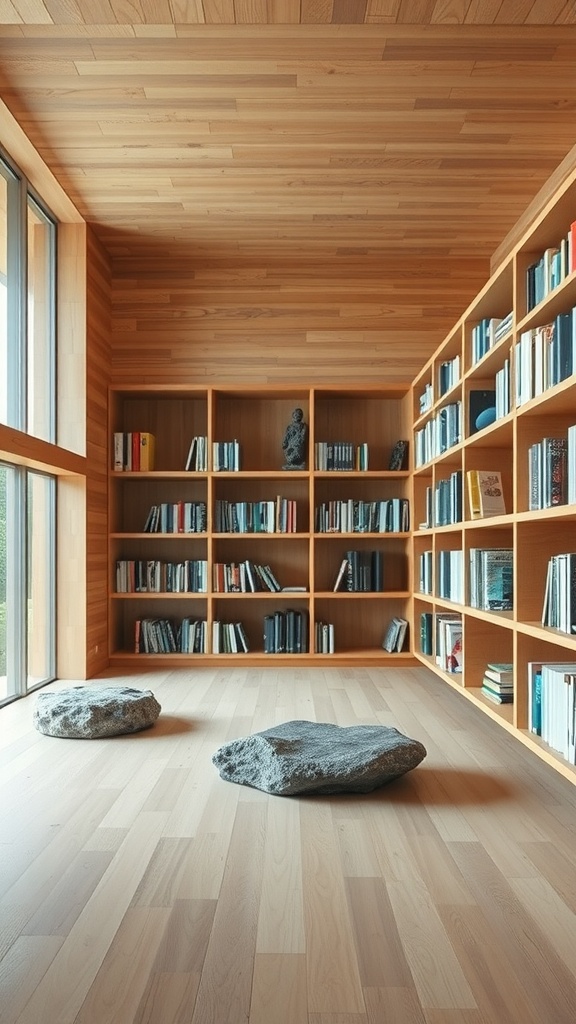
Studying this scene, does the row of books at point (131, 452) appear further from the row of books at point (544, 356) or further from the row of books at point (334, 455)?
the row of books at point (544, 356)

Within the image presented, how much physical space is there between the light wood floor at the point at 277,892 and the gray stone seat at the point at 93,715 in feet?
0.37

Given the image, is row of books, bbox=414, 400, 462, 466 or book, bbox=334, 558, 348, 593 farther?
book, bbox=334, 558, 348, 593

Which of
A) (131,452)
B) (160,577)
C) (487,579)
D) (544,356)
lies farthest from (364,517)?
(544,356)

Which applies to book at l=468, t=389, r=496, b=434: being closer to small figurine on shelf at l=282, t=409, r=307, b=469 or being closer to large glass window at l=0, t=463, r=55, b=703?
small figurine on shelf at l=282, t=409, r=307, b=469

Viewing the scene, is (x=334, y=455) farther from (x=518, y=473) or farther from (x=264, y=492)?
(x=518, y=473)

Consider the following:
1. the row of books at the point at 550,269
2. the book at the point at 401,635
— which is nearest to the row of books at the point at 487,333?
the row of books at the point at 550,269

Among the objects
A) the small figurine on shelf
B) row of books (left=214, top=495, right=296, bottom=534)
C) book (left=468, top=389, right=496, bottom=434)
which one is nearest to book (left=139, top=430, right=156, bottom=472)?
Result: row of books (left=214, top=495, right=296, bottom=534)

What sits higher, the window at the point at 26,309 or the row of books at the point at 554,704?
the window at the point at 26,309

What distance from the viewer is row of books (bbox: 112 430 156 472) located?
21.1ft

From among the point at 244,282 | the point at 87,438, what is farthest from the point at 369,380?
the point at 87,438

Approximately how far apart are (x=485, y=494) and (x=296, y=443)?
239 centimetres

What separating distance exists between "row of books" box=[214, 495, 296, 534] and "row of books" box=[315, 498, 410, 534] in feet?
0.83

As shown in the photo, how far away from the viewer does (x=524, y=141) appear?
15.2ft

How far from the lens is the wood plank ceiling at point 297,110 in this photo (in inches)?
141
